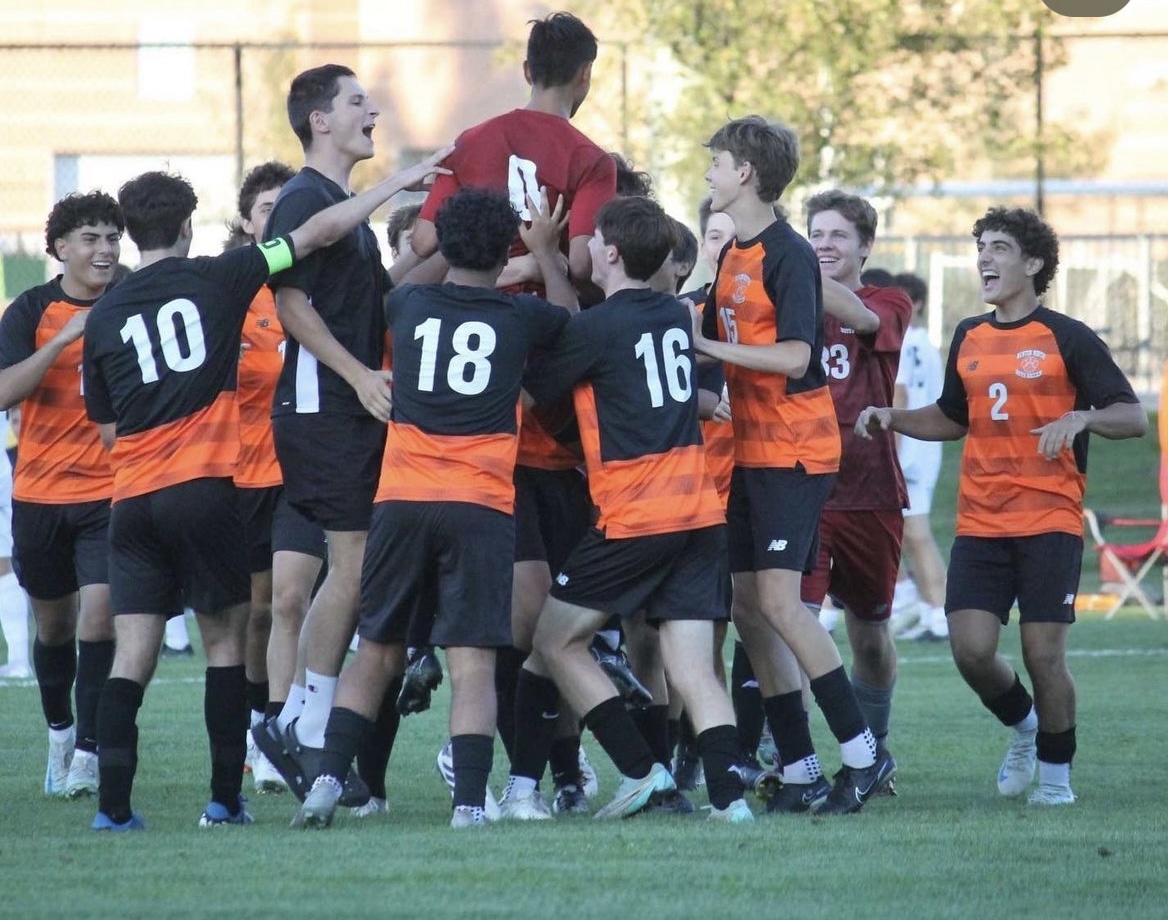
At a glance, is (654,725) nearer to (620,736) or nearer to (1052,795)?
(620,736)

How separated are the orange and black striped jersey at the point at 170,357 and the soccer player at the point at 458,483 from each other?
53 centimetres

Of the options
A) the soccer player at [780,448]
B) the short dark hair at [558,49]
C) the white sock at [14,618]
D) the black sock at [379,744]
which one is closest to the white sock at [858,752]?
the soccer player at [780,448]

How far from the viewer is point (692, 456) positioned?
652cm

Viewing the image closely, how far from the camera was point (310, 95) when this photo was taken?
6742 mm

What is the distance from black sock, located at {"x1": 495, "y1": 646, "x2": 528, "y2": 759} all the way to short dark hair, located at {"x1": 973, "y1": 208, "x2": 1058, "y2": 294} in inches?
88.1

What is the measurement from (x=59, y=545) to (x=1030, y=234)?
12.1 feet

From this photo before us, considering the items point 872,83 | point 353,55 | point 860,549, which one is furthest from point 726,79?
point 353,55

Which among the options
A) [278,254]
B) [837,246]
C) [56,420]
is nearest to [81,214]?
[56,420]

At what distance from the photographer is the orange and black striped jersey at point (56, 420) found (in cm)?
753

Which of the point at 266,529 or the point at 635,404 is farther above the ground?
the point at 635,404

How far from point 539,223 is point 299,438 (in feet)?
3.42

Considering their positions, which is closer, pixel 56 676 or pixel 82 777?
pixel 82 777

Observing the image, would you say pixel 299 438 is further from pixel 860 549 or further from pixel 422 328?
pixel 860 549

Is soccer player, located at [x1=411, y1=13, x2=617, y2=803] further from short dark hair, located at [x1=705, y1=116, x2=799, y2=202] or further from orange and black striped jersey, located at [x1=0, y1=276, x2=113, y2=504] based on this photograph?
orange and black striped jersey, located at [x1=0, y1=276, x2=113, y2=504]
